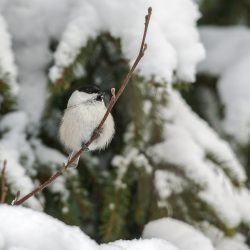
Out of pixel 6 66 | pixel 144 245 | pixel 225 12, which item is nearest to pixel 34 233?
pixel 144 245

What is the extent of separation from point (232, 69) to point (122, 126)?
24.4 inches

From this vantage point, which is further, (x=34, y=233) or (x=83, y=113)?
(x=83, y=113)

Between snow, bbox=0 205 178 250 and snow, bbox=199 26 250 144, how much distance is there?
4.94 feet

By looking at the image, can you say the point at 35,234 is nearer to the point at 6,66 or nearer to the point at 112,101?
the point at 112,101

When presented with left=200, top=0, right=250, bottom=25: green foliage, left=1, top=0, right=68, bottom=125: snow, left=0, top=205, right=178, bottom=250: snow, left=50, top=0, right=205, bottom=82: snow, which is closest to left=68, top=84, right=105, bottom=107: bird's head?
left=50, top=0, right=205, bottom=82: snow

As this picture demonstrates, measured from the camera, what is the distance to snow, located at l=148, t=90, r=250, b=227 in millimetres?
2232

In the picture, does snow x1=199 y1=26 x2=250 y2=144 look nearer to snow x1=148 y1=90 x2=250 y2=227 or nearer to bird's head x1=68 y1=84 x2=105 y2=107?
snow x1=148 y1=90 x2=250 y2=227

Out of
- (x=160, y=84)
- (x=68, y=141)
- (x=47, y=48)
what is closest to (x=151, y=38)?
(x=160, y=84)

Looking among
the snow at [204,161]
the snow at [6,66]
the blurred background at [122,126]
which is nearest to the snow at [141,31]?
the blurred background at [122,126]

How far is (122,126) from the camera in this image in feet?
7.88

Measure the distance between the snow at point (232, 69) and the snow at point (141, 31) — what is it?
410mm

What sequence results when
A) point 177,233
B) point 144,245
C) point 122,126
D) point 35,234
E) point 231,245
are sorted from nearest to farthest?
point 35,234 → point 144,245 → point 177,233 → point 231,245 → point 122,126

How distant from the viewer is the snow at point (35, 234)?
0.97m

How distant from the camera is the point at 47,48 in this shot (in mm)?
2234
